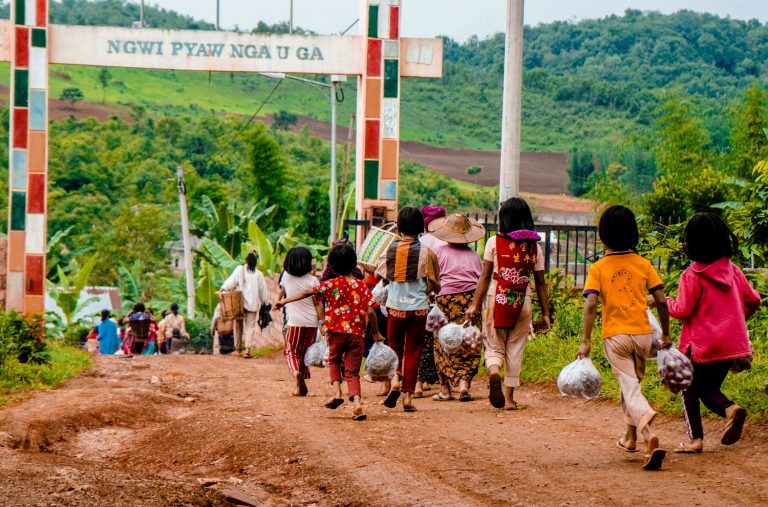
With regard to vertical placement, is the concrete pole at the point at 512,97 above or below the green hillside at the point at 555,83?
below

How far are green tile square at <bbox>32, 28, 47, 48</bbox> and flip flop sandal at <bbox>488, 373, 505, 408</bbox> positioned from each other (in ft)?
42.8

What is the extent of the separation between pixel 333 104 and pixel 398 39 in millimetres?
13565

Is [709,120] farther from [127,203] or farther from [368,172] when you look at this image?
[368,172]

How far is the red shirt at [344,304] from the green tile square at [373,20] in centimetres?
1060

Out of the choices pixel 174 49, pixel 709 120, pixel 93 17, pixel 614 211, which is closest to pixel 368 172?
pixel 174 49

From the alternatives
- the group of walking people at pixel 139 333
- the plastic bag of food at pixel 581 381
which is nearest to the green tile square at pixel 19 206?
the group of walking people at pixel 139 333

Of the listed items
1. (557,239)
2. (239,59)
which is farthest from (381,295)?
(239,59)

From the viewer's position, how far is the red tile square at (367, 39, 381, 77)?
1998 cm

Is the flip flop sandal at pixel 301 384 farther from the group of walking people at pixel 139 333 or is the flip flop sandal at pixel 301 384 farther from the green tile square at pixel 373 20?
the group of walking people at pixel 139 333

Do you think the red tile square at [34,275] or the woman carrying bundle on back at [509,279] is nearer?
the woman carrying bundle on back at [509,279]

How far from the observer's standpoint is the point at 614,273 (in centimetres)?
766

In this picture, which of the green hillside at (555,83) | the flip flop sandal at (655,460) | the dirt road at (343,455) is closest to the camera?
the dirt road at (343,455)

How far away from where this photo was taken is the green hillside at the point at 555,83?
84688 millimetres

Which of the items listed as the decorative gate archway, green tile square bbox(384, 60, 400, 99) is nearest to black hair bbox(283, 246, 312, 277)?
the decorative gate archway
